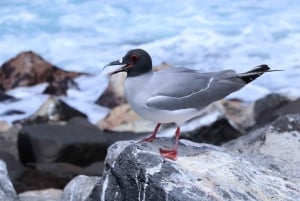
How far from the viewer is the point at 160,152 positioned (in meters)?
4.65

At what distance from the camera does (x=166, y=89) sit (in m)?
4.64

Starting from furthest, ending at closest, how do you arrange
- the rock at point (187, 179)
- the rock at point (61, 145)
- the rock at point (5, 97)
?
1. the rock at point (5, 97)
2. the rock at point (61, 145)
3. the rock at point (187, 179)

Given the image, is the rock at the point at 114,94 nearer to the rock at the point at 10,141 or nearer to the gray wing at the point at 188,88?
the rock at the point at 10,141

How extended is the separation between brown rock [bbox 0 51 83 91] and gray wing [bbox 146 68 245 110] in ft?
29.9

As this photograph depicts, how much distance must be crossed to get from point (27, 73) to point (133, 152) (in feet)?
31.0

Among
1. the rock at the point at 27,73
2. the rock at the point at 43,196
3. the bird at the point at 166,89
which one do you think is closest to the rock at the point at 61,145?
the rock at the point at 43,196

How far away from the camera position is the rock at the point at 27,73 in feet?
44.9

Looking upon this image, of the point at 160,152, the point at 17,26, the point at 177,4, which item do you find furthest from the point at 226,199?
the point at 177,4

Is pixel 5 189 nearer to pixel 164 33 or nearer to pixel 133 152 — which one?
pixel 133 152

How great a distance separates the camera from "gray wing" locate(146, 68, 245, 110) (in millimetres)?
4602

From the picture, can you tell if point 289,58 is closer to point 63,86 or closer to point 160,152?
point 63,86

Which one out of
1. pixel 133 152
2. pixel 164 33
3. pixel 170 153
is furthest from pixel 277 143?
pixel 164 33

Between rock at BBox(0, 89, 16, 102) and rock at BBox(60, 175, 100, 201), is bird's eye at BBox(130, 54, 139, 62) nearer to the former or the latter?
rock at BBox(60, 175, 100, 201)

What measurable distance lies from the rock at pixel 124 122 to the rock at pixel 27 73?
9.17 ft
